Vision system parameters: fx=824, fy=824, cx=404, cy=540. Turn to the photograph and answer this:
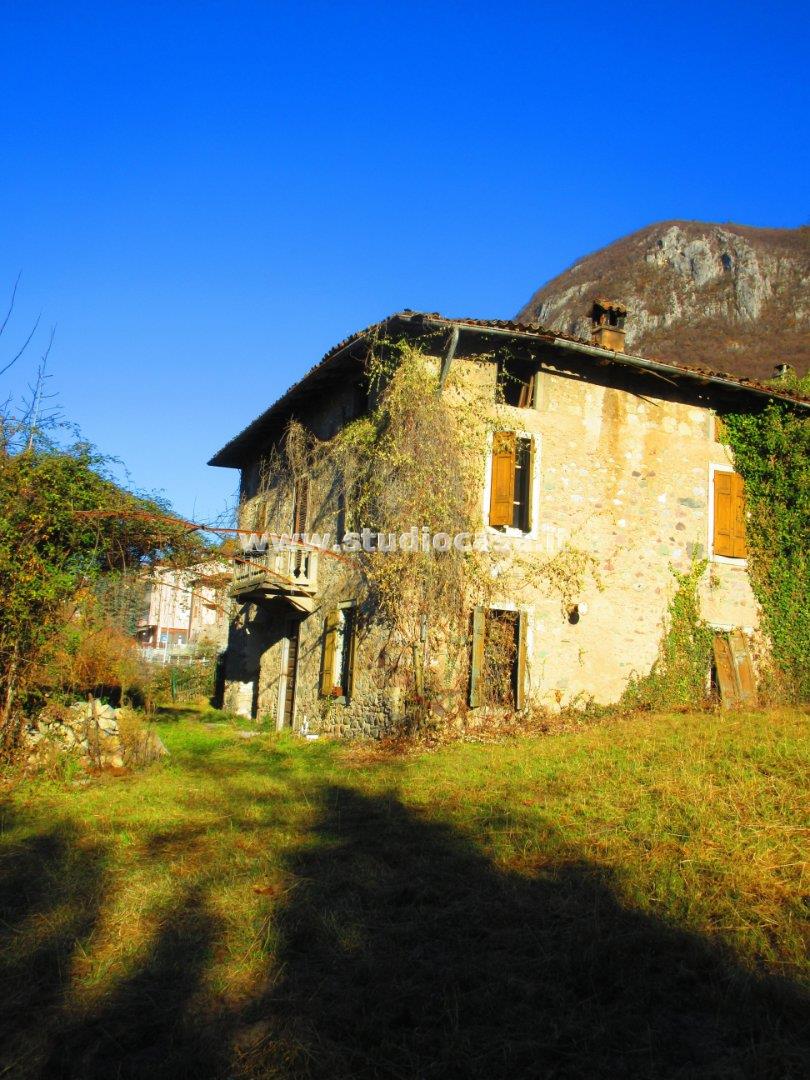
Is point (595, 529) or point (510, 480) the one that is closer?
point (510, 480)

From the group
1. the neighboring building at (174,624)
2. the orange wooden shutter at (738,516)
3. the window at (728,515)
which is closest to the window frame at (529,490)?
the window at (728,515)

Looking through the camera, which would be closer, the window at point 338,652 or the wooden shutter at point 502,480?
the wooden shutter at point 502,480

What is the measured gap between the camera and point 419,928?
4.58m

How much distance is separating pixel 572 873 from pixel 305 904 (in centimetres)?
169

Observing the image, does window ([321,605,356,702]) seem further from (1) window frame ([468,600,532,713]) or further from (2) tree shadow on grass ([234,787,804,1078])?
(2) tree shadow on grass ([234,787,804,1078])

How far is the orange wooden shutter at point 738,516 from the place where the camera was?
13.1 metres

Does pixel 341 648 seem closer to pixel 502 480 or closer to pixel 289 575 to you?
pixel 289 575

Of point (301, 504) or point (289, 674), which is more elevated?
point (301, 504)

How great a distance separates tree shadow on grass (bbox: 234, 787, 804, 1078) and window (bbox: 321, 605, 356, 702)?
6.86m

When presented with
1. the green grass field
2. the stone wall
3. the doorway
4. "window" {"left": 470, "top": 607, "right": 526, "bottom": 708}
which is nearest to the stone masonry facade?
the stone wall

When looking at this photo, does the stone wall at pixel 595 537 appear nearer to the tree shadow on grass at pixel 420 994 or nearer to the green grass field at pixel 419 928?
A: the green grass field at pixel 419 928

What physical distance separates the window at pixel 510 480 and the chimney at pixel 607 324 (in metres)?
2.62

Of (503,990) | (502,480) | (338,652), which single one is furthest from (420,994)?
(338,652)

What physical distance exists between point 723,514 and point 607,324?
3.56 meters
